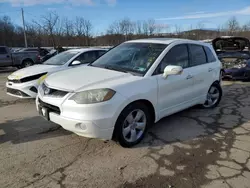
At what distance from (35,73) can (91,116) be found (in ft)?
12.1

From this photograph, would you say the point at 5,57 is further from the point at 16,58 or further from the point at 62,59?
the point at 62,59

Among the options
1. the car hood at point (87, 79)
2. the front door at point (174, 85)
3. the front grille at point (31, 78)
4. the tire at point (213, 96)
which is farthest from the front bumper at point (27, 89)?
the tire at point (213, 96)

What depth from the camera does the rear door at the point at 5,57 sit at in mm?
15055

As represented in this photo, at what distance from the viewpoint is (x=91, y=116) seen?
316 centimetres

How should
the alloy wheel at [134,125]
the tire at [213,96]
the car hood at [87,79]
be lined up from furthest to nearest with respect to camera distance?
the tire at [213,96], the alloy wheel at [134,125], the car hood at [87,79]

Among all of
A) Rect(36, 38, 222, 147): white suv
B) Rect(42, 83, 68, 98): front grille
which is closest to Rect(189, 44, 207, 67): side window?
Rect(36, 38, 222, 147): white suv

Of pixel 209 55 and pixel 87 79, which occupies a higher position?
pixel 209 55

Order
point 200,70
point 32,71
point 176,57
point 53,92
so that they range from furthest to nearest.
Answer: point 32,71 < point 200,70 < point 176,57 < point 53,92

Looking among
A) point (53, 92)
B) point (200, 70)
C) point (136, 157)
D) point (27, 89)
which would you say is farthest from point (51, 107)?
point (200, 70)

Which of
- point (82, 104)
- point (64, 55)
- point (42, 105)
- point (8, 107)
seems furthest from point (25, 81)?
point (82, 104)

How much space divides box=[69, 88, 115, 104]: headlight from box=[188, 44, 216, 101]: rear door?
2152 millimetres

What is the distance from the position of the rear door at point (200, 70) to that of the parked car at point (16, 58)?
42.9 ft

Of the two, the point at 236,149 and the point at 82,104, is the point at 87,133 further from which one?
the point at 236,149

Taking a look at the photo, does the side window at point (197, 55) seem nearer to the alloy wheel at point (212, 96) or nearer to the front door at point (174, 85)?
the front door at point (174, 85)
